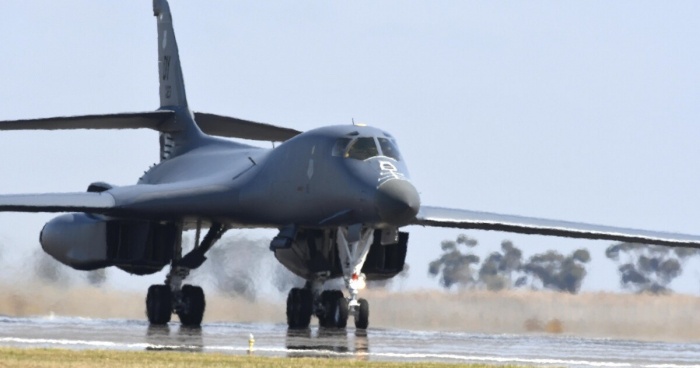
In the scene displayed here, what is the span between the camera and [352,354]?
22078 mm

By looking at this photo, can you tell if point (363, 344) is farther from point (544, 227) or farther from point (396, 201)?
point (544, 227)

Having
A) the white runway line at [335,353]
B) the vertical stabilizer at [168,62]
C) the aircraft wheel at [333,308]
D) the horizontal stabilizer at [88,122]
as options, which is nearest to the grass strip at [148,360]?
the white runway line at [335,353]

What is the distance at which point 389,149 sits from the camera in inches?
1166

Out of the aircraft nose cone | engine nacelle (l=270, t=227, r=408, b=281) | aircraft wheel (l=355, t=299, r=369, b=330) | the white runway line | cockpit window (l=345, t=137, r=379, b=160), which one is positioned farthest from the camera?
engine nacelle (l=270, t=227, r=408, b=281)

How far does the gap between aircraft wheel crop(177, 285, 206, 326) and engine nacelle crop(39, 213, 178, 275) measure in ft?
2.63

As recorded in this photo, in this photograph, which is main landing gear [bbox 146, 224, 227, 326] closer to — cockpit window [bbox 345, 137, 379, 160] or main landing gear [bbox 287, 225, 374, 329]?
main landing gear [bbox 287, 225, 374, 329]

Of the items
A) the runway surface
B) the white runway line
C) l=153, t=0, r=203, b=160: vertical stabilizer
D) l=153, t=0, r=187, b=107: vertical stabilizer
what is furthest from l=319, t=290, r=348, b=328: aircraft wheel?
l=153, t=0, r=187, b=107: vertical stabilizer

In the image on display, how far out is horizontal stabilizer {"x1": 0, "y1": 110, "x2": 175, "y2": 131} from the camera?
115ft

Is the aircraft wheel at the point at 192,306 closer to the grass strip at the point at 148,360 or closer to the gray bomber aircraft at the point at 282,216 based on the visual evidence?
the gray bomber aircraft at the point at 282,216

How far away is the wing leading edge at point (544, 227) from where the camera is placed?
3241cm

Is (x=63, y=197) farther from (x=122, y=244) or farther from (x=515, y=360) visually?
(x=515, y=360)

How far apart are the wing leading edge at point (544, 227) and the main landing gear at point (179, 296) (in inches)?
189

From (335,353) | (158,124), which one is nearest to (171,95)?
(158,124)

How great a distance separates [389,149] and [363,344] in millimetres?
5365
